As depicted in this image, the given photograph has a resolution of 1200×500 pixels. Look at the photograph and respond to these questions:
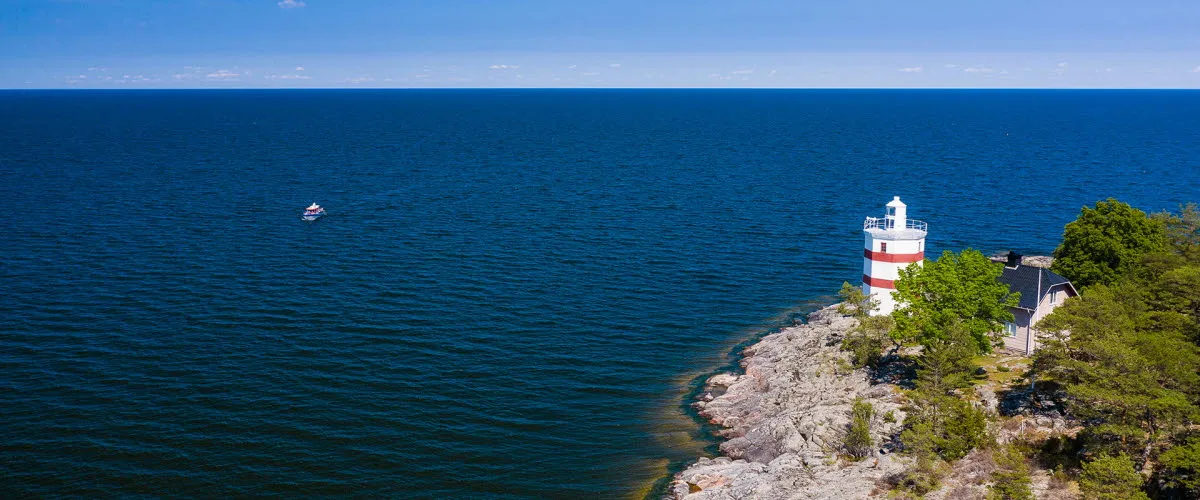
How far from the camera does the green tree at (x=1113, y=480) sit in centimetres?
3036

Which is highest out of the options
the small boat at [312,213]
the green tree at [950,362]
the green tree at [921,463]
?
the small boat at [312,213]

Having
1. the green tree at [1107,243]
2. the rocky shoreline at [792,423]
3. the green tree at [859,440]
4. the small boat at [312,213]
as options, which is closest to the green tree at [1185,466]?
the rocky shoreline at [792,423]

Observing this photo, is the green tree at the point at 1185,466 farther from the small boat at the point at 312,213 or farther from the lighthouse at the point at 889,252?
the small boat at the point at 312,213

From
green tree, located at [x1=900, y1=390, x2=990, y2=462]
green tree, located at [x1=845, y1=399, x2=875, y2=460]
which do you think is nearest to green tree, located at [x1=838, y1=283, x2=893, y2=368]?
green tree, located at [x1=845, y1=399, x2=875, y2=460]

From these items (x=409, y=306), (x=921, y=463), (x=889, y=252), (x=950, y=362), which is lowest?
(x=921, y=463)

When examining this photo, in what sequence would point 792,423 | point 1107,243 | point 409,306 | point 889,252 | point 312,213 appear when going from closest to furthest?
point 792,423 → point 1107,243 → point 889,252 → point 409,306 → point 312,213

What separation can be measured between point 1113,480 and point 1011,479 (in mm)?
3468

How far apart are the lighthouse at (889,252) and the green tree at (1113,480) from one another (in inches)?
856

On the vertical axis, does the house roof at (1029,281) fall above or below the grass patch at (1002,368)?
above

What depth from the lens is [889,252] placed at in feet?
176

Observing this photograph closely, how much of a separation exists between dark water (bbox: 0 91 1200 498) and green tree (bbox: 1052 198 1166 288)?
67.5 feet

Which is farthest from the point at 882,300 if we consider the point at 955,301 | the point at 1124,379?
the point at 1124,379

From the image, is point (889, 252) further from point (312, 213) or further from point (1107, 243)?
point (312, 213)

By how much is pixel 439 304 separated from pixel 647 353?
18.6 meters
